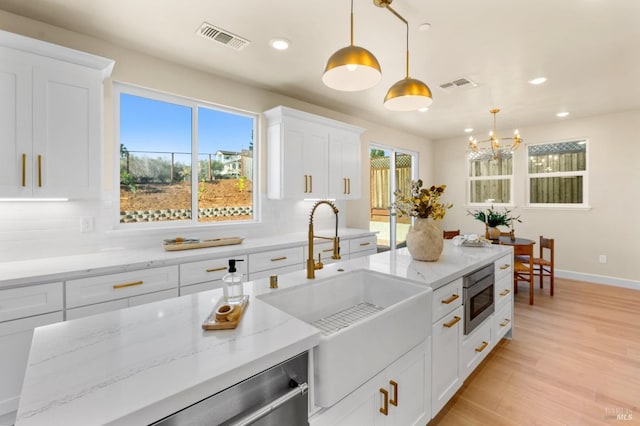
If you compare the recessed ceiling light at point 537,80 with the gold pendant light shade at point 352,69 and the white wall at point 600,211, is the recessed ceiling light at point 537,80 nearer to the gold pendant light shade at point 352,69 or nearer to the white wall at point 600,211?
the white wall at point 600,211

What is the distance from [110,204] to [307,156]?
212 cm

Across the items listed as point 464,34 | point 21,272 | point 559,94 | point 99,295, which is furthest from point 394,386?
point 559,94

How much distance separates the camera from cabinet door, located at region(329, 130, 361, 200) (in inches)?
161

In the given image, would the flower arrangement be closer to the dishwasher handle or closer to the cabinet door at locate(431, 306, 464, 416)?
A: the cabinet door at locate(431, 306, 464, 416)

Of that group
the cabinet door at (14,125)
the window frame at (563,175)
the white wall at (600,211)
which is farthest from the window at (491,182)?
the cabinet door at (14,125)

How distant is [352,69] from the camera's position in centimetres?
167

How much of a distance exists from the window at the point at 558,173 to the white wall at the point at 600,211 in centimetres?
12

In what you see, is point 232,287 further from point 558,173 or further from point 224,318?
A: point 558,173

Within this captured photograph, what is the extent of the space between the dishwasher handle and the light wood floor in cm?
144

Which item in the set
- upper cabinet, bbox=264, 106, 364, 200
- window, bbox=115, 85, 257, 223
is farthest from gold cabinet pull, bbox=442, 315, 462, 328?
window, bbox=115, 85, 257, 223

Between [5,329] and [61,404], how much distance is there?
1.69 metres

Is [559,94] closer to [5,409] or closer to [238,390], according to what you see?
[238,390]

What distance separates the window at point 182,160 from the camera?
285cm

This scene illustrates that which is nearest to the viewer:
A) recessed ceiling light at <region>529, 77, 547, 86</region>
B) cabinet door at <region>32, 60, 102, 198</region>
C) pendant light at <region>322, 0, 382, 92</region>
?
pendant light at <region>322, 0, 382, 92</region>
